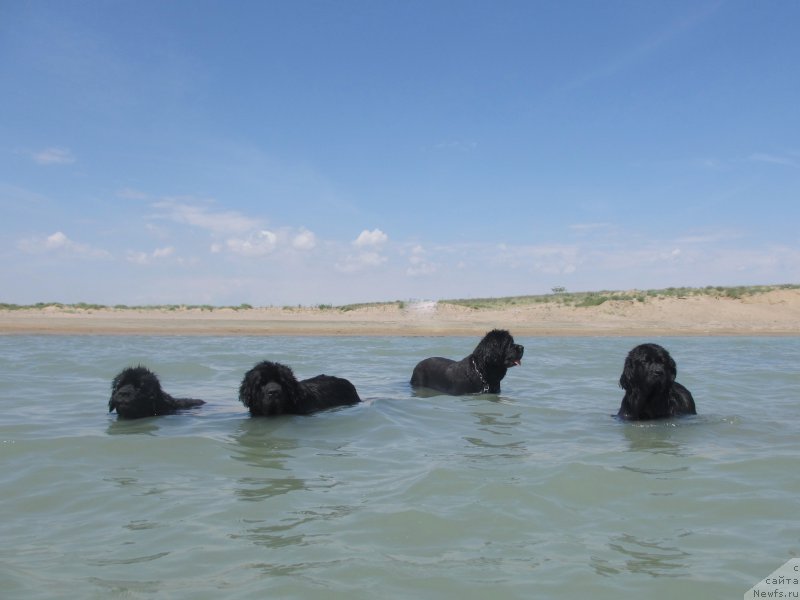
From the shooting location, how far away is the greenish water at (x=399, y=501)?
3.82m

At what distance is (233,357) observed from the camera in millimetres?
17578

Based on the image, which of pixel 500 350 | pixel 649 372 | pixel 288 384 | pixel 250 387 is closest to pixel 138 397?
pixel 250 387

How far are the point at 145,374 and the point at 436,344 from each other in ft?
46.9

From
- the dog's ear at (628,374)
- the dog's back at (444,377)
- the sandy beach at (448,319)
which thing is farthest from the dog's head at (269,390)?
the sandy beach at (448,319)

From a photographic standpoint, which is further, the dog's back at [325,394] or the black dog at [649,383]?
the dog's back at [325,394]

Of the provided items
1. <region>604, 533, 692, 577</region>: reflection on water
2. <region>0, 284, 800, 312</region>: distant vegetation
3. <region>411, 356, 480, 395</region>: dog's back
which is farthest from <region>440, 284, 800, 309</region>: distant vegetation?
<region>604, 533, 692, 577</region>: reflection on water

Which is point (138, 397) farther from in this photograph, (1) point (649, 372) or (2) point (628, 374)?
(1) point (649, 372)

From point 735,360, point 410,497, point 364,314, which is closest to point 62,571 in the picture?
point 410,497

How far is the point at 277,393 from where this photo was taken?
339 inches

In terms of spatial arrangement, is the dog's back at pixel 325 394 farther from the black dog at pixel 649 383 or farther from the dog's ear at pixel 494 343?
the black dog at pixel 649 383

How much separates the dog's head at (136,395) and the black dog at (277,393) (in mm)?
1185

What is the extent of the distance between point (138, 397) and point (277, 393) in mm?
1866

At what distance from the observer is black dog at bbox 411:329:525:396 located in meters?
11.0

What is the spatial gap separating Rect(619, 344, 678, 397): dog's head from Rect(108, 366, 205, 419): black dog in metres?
6.23
